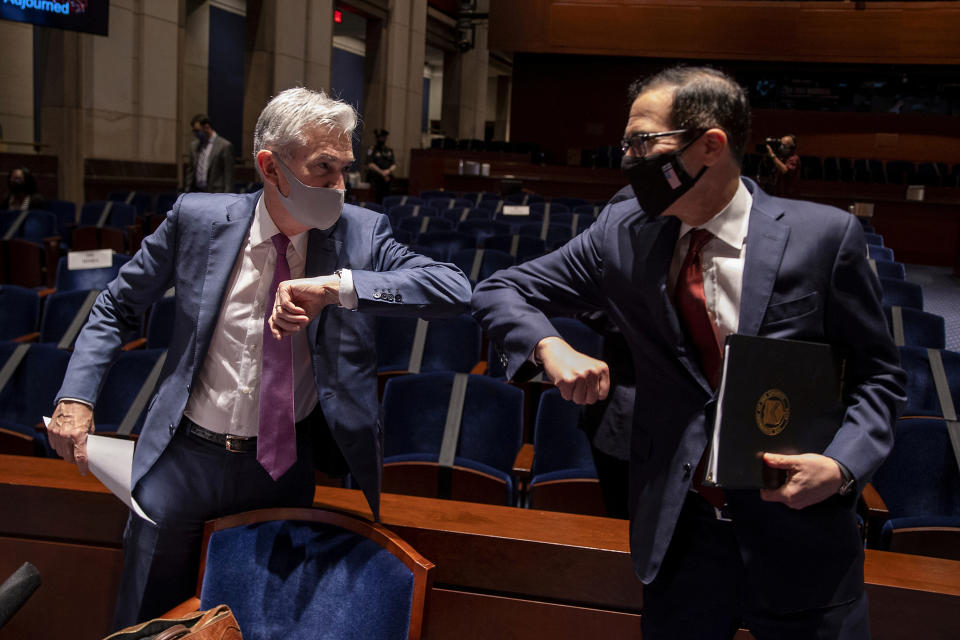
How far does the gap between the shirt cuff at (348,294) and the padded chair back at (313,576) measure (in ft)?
1.43

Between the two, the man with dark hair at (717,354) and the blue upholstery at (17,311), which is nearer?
the man with dark hair at (717,354)

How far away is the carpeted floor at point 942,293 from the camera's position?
6.96 meters

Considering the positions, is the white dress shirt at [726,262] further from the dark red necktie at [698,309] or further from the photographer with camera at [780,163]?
the photographer with camera at [780,163]

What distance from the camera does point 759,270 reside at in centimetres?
125

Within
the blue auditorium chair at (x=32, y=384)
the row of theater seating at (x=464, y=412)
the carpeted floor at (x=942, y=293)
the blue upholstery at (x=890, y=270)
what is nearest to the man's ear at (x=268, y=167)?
the row of theater seating at (x=464, y=412)

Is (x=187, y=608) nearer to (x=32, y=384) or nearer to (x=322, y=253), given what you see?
(x=322, y=253)

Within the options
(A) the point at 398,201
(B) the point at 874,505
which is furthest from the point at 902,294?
(A) the point at 398,201

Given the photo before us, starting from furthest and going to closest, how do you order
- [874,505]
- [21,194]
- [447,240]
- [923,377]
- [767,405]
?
[21,194] → [447,240] → [923,377] → [874,505] → [767,405]

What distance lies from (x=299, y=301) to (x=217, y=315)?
0.95 feet

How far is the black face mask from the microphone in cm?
98

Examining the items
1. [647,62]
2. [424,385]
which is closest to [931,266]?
[647,62]

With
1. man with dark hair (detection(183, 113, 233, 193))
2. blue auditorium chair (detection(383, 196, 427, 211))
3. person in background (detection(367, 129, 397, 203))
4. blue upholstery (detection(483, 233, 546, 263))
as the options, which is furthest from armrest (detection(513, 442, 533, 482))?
person in background (detection(367, 129, 397, 203))

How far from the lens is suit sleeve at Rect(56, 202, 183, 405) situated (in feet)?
5.49

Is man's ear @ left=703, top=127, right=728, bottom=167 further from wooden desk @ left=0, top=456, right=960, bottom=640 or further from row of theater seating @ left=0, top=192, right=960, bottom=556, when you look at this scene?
row of theater seating @ left=0, top=192, right=960, bottom=556
